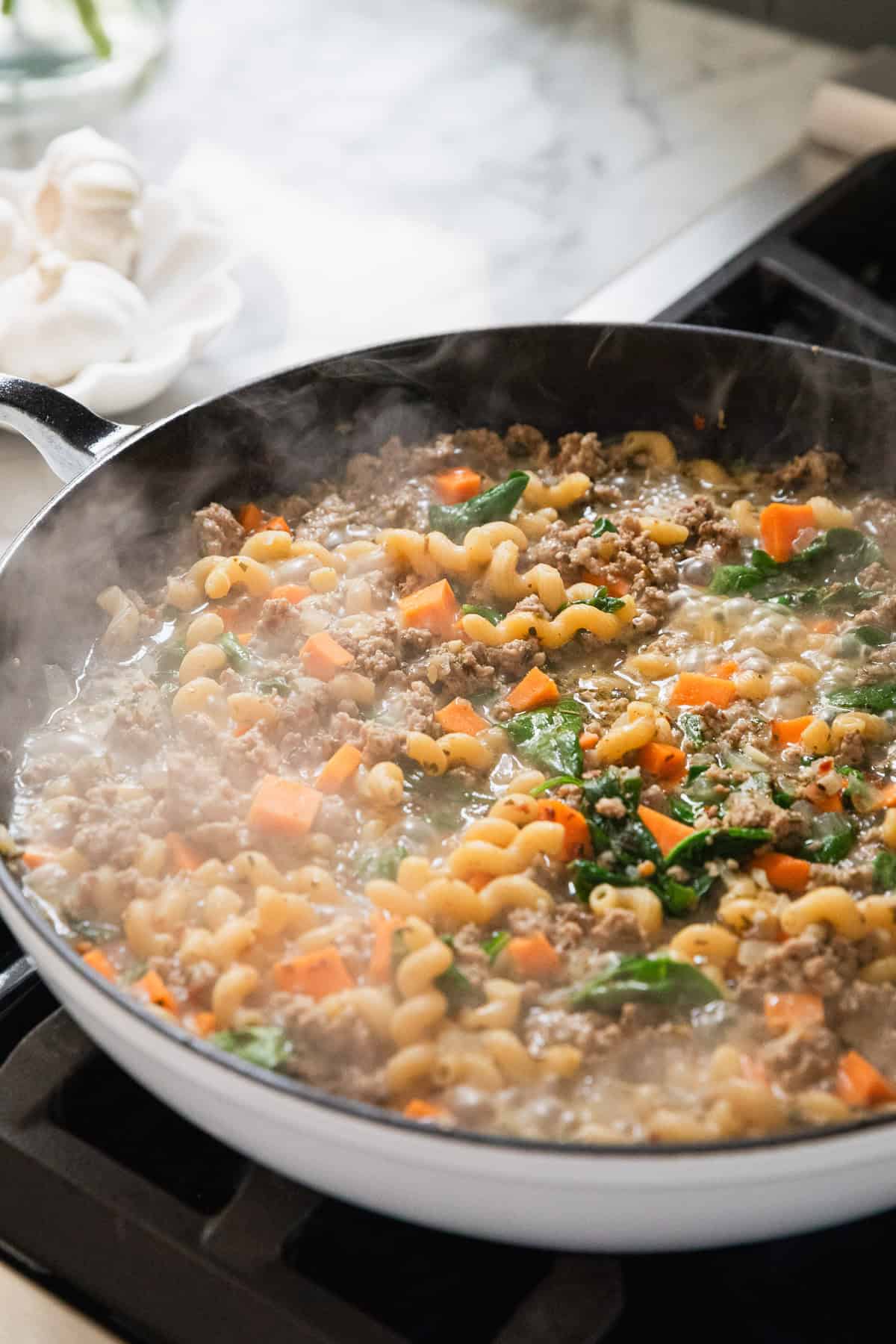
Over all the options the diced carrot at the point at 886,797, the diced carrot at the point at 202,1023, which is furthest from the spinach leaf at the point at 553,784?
the diced carrot at the point at 202,1023

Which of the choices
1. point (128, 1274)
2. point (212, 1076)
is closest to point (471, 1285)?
point (128, 1274)

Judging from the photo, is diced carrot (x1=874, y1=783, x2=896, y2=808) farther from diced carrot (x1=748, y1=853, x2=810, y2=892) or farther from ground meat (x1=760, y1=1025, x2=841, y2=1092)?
ground meat (x1=760, y1=1025, x2=841, y2=1092)

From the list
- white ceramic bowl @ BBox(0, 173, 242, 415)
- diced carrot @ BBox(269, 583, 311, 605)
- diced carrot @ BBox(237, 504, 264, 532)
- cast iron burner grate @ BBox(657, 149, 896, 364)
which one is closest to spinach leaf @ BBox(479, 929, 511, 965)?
diced carrot @ BBox(269, 583, 311, 605)

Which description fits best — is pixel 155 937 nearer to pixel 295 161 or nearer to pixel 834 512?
pixel 834 512

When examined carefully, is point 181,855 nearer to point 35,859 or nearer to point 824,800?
point 35,859

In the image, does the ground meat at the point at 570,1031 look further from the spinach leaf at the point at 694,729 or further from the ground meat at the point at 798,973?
the spinach leaf at the point at 694,729

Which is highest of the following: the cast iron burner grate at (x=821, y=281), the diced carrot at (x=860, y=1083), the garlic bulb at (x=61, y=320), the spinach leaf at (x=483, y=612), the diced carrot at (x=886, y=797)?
the garlic bulb at (x=61, y=320)
